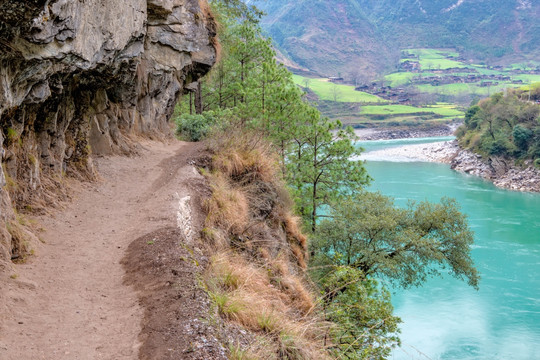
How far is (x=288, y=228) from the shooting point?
45.6 feet

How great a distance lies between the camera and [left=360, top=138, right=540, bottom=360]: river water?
65.6 ft

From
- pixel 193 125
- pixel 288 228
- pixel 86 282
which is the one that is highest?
pixel 193 125

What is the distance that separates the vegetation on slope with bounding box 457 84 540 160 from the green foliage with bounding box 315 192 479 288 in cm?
4568

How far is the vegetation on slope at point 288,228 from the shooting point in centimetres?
644

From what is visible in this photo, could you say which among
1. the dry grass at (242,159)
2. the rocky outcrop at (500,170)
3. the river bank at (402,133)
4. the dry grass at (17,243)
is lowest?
the rocky outcrop at (500,170)

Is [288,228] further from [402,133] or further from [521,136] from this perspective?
[402,133]

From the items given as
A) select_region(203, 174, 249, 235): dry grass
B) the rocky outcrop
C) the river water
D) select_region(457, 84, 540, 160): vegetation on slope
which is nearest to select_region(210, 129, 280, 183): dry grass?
select_region(203, 174, 249, 235): dry grass

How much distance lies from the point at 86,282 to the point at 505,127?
74.0 m

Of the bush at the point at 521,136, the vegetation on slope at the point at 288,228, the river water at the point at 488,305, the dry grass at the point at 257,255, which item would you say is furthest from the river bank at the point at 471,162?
the dry grass at the point at 257,255

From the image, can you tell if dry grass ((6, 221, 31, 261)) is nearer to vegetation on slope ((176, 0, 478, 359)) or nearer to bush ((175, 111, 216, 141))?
vegetation on slope ((176, 0, 478, 359))

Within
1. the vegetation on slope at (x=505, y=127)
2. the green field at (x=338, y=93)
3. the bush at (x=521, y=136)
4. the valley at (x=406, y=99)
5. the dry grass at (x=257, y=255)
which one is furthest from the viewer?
the green field at (x=338, y=93)

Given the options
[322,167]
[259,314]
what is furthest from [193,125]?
[259,314]

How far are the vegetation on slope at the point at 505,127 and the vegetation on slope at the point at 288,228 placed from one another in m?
46.6

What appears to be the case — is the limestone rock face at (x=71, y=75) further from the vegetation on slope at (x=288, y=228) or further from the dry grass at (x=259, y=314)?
the vegetation on slope at (x=288, y=228)
